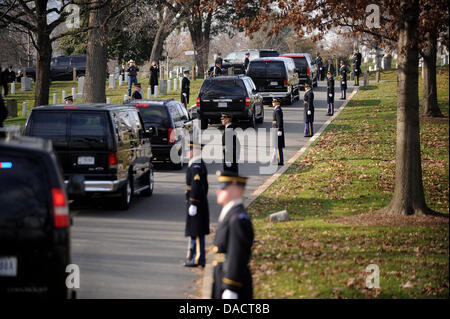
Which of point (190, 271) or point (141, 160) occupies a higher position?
point (141, 160)

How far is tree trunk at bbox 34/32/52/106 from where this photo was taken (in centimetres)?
2330

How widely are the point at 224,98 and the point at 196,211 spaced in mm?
16977

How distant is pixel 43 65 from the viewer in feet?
77.9

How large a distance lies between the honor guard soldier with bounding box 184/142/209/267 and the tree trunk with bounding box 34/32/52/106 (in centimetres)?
1437

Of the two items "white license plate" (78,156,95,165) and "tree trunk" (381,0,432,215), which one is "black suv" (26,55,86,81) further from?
"tree trunk" (381,0,432,215)

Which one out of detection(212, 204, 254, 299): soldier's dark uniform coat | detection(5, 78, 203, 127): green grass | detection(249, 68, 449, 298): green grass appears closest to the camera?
detection(212, 204, 254, 299): soldier's dark uniform coat

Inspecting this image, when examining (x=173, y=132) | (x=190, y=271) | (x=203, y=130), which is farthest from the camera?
(x=203, y=130)

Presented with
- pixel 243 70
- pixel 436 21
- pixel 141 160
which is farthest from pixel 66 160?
pixel 243 70

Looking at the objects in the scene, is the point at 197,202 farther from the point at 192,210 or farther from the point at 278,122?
the point at 278,122

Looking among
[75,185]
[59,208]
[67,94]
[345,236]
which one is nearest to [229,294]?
[59,208]

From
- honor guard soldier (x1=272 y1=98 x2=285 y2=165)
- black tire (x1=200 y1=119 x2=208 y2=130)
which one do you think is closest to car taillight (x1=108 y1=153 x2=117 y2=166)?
honor guard soldier (x1=272 y1=98 x2=285 y2=165)

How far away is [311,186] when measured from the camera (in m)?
16.6
